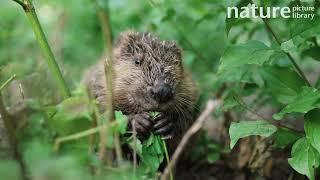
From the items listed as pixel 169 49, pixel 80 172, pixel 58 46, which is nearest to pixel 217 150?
→ pixel 169 49

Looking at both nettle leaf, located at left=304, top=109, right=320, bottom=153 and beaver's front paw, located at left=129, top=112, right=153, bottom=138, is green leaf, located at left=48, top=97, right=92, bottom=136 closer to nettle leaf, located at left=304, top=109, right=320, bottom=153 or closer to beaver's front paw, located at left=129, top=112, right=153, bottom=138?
beaver's front paw, located at left=129, top=112, right=153, bottom=138

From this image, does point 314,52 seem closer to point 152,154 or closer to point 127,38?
point 152,154

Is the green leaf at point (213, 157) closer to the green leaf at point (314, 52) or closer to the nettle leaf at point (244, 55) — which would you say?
the green leaf at point (314, 52)

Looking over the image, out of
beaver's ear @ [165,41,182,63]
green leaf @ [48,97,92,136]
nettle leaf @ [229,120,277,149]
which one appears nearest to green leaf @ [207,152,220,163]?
beaver's ear @ [165,41,182,63]

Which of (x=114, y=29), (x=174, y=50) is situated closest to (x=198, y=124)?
(x=174, y=50)

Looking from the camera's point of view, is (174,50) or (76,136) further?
(174,50)

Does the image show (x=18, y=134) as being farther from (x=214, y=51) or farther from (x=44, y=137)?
(x=214, y=51)

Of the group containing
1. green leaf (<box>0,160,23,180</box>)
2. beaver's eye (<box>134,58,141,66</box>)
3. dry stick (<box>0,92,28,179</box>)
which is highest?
beaver's eye (<box>134,58,141,66</box>)
